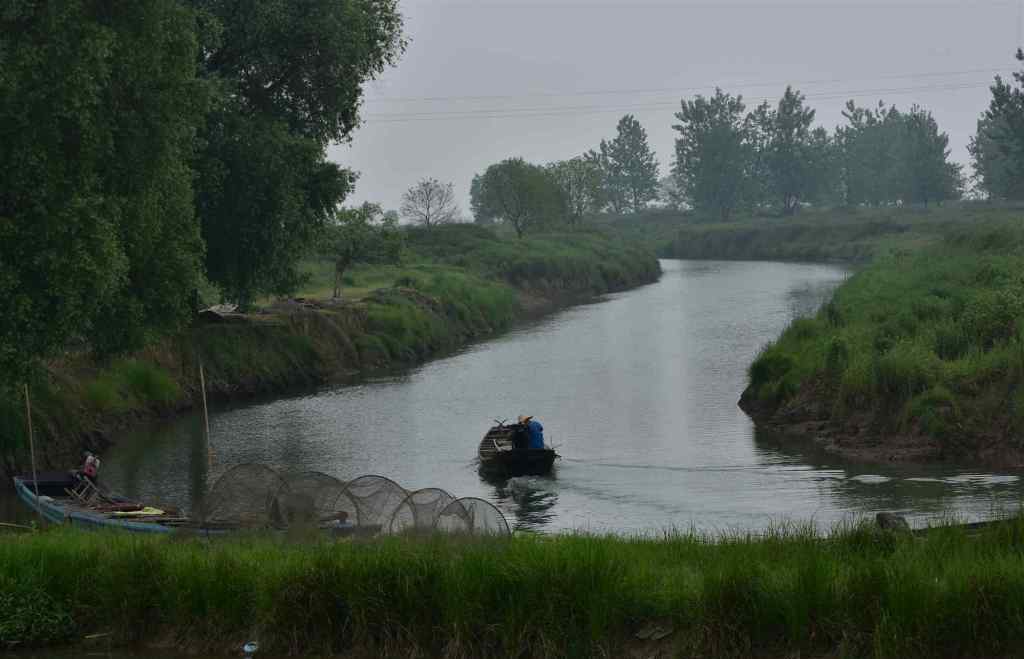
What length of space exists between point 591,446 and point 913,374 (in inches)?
376

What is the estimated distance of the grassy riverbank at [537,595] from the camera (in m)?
15.5

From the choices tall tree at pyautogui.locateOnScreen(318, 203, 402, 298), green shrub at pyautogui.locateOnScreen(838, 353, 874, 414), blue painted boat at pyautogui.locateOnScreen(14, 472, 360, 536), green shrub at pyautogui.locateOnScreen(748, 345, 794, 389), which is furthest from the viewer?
tall tree at pyautogui.locateOnScreen(318, 203, 402, 298)

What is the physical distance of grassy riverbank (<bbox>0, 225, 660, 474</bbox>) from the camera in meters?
38.5

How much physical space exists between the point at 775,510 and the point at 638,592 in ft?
44.0

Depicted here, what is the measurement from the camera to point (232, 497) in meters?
22.8

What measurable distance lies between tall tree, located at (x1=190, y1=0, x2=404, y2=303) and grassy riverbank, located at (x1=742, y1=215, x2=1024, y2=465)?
15.8 m

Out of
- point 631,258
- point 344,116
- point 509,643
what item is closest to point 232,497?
point 509,643

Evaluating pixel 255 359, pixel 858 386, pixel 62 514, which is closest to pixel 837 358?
pixel 858 386

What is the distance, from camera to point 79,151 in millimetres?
27188

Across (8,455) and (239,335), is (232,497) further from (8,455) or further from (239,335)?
(239,335)

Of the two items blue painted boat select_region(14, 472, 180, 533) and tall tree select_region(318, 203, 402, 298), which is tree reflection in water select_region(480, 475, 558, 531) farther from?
tall tree select_region(318, 203, 402, 298)

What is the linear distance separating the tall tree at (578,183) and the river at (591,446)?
102 meters

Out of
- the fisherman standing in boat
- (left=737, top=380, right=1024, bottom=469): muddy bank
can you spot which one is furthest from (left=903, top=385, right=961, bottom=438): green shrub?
the fisherman standing in boat

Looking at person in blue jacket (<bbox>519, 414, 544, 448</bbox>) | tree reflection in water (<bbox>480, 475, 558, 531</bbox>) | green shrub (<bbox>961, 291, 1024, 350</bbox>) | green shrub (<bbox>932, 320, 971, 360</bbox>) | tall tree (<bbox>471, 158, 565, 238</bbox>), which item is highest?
tall tree (<bbox>471, 158, 565, 238</bbox>)
